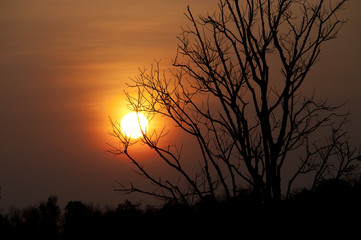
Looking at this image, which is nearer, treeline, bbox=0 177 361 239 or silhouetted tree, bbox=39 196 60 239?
treeline, bbox=0 177 361 239

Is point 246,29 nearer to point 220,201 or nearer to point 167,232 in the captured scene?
point 220,201

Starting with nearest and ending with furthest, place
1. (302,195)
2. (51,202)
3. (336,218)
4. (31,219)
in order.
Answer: (336,218)
(302,195)
(31,219)
(51,202)

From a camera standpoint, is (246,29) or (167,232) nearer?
(246,29)

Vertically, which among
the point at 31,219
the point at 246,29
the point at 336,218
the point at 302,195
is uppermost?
the point at 246,29

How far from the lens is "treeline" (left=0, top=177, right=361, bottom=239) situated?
833 cm

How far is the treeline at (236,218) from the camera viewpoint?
8328 mm

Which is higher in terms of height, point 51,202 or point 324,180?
point 51,202

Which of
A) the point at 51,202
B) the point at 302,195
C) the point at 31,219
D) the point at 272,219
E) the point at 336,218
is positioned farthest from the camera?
the point at 51,202

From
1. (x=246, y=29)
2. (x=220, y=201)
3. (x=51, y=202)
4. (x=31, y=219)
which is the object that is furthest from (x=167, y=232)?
(x=51, y=202)

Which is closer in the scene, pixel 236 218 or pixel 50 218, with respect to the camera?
pixel 236 218

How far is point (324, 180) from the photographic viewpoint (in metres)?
9.73

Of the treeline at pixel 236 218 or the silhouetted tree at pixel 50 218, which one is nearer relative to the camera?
the treeline at pixel 236 218

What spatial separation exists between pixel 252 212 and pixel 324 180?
75.4 inches

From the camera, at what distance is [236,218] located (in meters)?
8.65
